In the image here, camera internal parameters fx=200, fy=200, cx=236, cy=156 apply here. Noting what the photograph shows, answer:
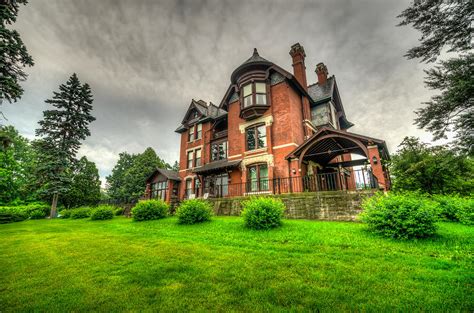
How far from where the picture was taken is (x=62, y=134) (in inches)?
1019

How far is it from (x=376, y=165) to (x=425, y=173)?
1110cm

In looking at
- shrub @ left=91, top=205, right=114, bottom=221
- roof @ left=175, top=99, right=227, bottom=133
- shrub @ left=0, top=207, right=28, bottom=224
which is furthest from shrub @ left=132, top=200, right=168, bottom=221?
shrub @ left=0, top=207, right=28, bottom=224

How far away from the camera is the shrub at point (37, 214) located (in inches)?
940

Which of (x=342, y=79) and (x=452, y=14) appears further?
(x=342, y=79)

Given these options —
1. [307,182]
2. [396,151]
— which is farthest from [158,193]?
[396,151]

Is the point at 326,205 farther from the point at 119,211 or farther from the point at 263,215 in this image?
the point at 119,211

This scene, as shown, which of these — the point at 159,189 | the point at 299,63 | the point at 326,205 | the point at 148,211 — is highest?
the point at 299,63

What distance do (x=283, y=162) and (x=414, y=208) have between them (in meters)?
9.84

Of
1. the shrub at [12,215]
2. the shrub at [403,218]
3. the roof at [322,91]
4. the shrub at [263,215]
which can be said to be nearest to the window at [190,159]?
the roof at [322,91]

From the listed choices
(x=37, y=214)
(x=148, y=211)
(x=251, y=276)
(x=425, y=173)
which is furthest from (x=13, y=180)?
(x=425, y=173)

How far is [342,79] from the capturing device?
21984mm

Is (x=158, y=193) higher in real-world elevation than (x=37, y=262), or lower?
higher

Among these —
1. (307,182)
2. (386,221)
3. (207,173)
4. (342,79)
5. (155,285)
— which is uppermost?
(342,79)

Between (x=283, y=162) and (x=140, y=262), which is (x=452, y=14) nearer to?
(x=283, y=162)
